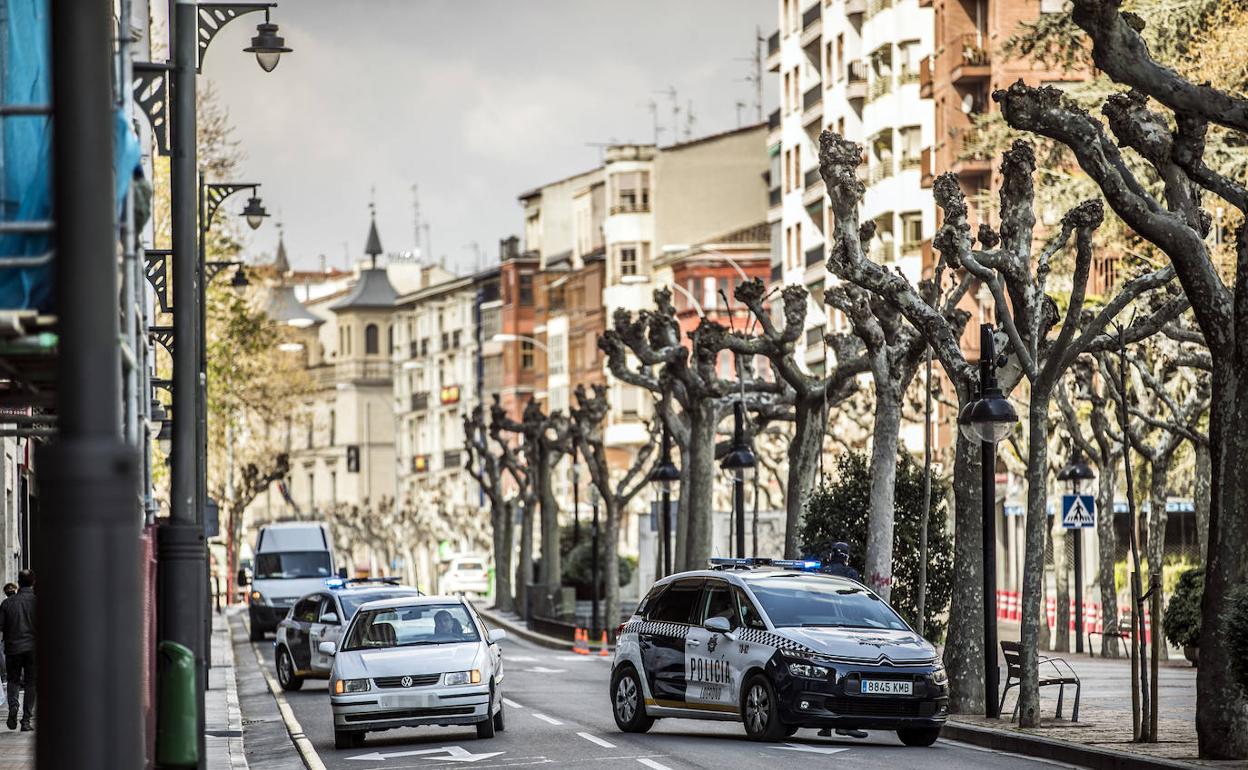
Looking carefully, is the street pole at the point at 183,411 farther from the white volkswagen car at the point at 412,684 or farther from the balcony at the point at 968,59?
the balcony at the point at 968,59

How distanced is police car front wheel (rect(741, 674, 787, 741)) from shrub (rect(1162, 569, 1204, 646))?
49.6 feet

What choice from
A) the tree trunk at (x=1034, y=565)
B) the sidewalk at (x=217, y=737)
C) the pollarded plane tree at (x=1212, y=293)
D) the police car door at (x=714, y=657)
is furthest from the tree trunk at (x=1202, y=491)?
the pollarded plane tree at (x=1212, y=293)

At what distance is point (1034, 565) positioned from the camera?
2509 centimetres

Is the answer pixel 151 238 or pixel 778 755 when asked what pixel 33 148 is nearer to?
pixel 778 755

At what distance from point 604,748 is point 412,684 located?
2.75 m

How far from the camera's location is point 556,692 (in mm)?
34688

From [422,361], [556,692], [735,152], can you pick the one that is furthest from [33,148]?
[422,361]

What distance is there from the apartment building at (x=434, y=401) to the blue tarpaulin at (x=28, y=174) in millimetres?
122913

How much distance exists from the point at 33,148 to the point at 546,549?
58.0 metres

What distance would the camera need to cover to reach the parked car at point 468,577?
10044 centimetres

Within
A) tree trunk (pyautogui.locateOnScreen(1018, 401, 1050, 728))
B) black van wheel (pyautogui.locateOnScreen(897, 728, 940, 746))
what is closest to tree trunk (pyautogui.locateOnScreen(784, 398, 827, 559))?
tree trunk (pyautogui.locateOnScreen(1018, 401, 1050, 728))

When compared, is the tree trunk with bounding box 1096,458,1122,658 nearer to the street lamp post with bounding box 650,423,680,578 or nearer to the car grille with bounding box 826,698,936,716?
the street lamp post with bounding box 650,423,680,578

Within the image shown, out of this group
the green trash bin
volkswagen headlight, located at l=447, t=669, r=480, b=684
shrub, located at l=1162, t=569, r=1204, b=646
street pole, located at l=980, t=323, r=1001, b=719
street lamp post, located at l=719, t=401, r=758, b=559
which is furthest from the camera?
street lamp post, located at l=719, t=401, r=758, b=559

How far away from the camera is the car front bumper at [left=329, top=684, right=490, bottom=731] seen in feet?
80.8
